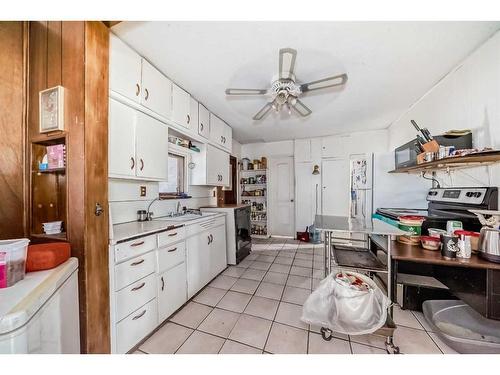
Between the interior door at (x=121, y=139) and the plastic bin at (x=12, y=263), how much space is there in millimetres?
779

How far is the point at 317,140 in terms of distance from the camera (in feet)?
14.5

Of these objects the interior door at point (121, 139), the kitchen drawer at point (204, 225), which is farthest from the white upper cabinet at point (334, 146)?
the interior door at point (121, 139)

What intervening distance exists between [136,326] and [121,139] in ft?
4.87

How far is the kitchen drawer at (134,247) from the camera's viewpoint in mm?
1266

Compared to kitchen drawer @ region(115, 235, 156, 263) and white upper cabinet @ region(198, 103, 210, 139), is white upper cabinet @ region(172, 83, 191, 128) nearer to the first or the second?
white upper cabinet @ region(198, 103, 210, 139)

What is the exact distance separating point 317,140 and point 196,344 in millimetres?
4310

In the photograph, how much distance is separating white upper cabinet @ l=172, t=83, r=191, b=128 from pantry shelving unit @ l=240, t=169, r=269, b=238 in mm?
2694

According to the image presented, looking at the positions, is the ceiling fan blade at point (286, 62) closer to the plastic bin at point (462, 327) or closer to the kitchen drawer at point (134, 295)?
the kitchen drawer at point (134, 295)

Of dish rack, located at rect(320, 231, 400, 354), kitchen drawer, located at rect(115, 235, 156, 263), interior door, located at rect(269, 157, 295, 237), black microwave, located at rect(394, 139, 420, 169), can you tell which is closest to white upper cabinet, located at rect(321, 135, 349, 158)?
interior door, located at rect(269, 157, 295, 237)

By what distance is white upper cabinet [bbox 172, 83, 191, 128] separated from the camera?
2176mm

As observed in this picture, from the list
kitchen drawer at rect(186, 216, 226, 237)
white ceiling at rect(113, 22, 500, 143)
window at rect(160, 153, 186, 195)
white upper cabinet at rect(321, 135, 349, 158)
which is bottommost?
kitchen drawer at rect(186, 216, 226, 237)
